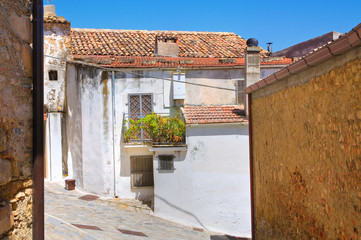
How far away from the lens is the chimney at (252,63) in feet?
44.5

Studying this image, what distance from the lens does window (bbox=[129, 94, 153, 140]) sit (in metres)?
14.9

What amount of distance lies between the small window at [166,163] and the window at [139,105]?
2.31 m

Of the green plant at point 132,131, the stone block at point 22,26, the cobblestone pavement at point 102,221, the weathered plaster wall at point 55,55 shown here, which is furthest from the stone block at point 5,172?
the weathered plaster wall at point 55,55

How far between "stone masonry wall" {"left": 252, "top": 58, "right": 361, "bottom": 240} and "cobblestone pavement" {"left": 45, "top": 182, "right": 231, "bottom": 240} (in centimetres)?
429

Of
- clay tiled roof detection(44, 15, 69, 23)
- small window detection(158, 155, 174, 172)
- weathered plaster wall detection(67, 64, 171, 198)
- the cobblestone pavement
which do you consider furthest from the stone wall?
clay tiled roof detection(44, 15, 69, 23)

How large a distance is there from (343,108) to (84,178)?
12769 mm

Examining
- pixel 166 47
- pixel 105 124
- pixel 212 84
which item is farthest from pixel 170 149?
pixel 166 47

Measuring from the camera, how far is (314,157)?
15.5 ft

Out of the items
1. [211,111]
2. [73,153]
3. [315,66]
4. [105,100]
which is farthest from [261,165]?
[73,153]

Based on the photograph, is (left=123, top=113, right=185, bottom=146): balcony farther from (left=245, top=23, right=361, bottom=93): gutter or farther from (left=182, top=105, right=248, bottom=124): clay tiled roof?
(left=245, top=23, right=361, bottom=93): gutter

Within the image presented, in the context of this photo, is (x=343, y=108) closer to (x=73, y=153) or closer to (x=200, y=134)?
(x=200, y=134)

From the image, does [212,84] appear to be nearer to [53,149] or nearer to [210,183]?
[210,183]

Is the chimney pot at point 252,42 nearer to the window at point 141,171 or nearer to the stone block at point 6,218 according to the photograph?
the window at point 141,171

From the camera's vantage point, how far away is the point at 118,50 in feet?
57.1
